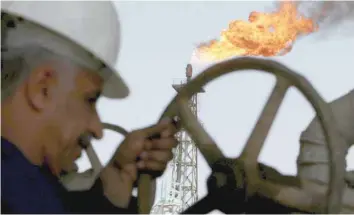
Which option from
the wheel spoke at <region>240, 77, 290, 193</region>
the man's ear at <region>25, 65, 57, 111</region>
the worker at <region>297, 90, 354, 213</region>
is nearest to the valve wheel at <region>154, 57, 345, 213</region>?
the wheel spoke at <region>240, 77, 290, 193</region>

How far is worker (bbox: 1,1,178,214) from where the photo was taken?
50.2 inches

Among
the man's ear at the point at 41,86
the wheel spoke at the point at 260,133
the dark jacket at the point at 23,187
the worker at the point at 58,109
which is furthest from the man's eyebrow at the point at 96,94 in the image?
the wheel spoke at the point at 260,133

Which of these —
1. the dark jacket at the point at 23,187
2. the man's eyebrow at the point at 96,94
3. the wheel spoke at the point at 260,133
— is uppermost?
the man's eyebrow at the point at 96,94

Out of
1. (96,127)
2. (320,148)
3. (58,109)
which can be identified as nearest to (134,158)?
(96,127)

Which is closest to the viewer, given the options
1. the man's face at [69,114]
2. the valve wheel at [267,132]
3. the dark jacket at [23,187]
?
the dark jacket at [23,187]

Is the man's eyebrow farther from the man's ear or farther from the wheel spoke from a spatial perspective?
the wheel spoke

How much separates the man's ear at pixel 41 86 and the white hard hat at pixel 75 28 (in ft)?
0.22

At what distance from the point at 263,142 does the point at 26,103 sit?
1.88 feet

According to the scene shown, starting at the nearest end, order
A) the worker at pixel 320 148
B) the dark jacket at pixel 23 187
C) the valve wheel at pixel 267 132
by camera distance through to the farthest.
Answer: the dark jacket at pixel 23 187
the valve wheel at pixel 267 132
the worker at pixel 320 148

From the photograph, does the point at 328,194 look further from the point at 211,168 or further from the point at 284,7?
the point at 284,7

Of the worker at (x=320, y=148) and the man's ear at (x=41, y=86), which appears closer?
the man's ear at (x=41, y=86)

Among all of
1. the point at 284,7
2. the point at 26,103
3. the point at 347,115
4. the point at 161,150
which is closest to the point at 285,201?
the point at 161,150

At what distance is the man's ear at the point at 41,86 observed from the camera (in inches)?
52.7

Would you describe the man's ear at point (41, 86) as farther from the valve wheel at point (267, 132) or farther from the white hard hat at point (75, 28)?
the valve wheel at point (267, 132)
